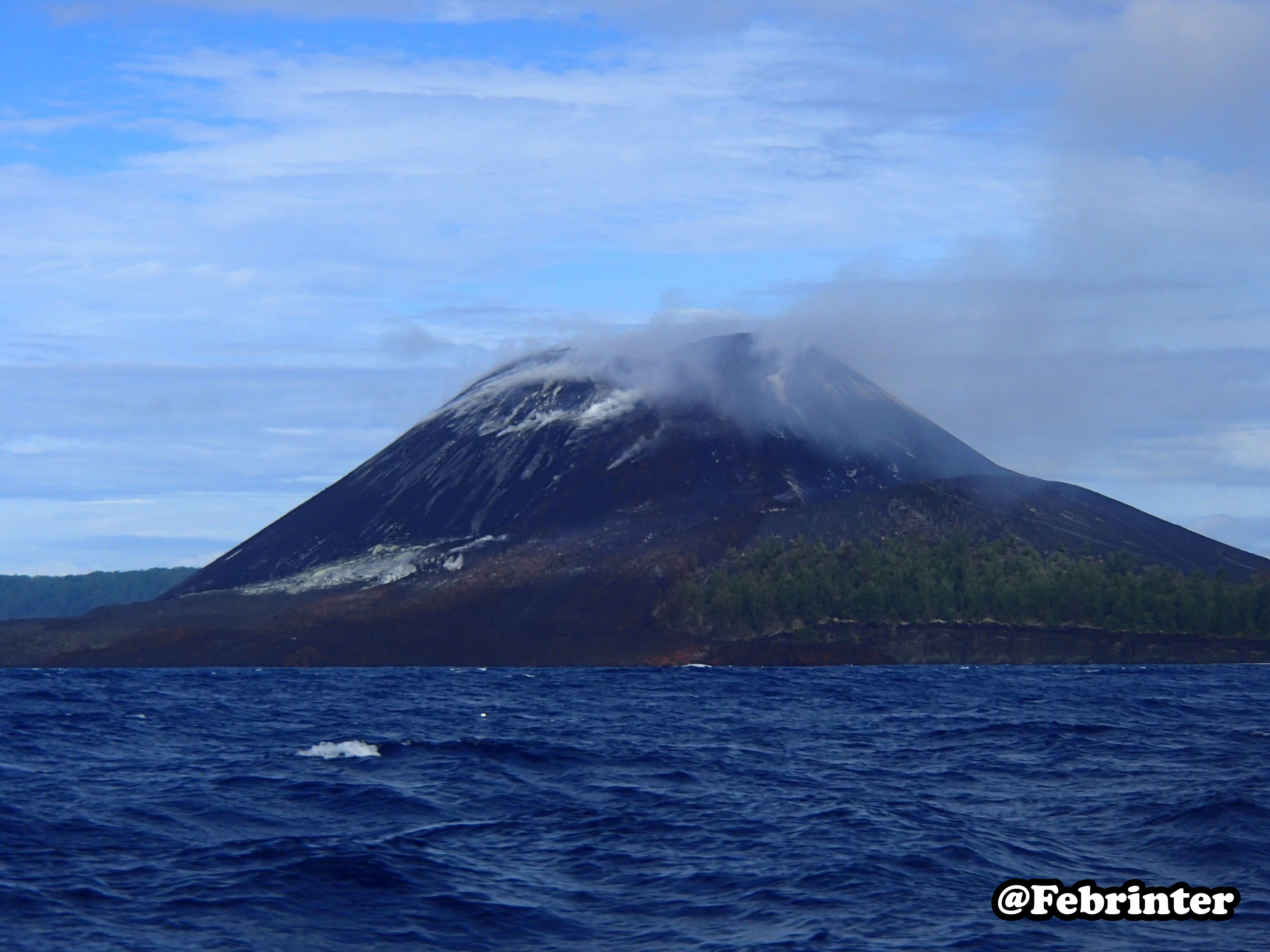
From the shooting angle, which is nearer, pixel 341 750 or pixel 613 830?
pixel 613 830

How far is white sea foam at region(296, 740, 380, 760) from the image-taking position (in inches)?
2012

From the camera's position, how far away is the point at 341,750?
52406 millimetres

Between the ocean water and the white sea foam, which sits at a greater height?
the white sea foam

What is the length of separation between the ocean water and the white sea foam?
27 cm

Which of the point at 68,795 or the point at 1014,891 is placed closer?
the point at 1014,891

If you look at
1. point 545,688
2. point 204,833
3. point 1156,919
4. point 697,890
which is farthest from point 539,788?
point 545,688

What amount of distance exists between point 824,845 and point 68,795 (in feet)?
73.2

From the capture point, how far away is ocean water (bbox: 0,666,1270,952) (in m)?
26.2

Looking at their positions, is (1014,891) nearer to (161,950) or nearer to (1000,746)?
(161,950)

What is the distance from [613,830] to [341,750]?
19803 millimetres

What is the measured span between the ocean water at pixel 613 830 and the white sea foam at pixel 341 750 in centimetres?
27

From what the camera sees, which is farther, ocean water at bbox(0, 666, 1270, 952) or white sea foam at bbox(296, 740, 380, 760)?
white sea foam at bbox(296, 740, 380, 760)

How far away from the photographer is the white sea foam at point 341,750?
51094mm

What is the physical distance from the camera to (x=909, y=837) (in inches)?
1362
